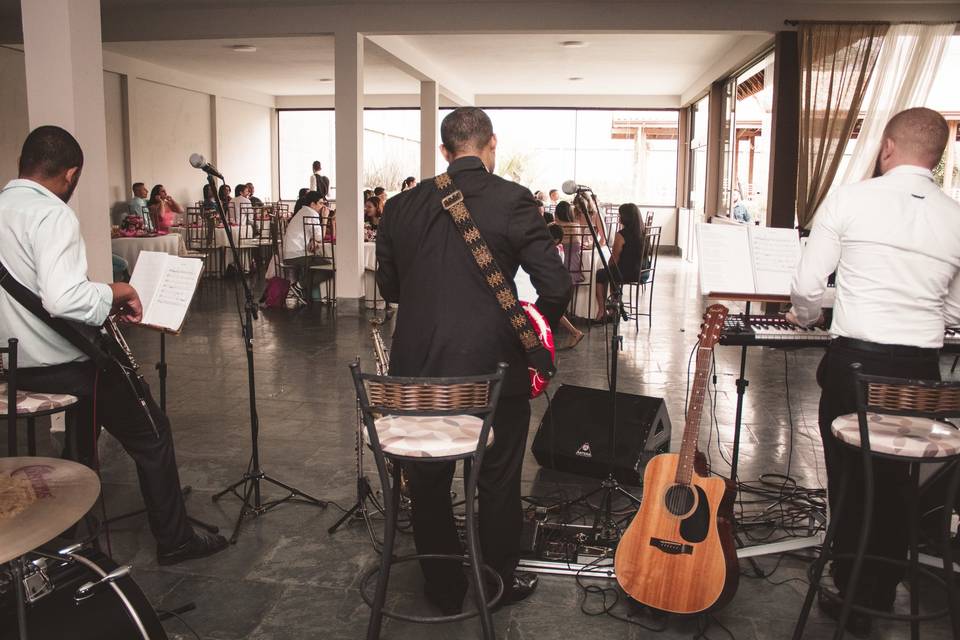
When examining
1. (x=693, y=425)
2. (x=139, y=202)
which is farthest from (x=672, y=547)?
(x=139, y=202)

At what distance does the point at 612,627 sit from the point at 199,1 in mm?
8213

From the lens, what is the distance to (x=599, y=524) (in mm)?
3352

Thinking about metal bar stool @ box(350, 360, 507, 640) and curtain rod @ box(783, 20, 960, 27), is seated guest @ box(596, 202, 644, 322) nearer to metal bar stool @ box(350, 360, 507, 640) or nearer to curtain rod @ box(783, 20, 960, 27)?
curtain rod @ box(783, 20, 960, 27)

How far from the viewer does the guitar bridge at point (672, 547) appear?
8.27 ft

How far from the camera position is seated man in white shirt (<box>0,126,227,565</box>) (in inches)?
99.5

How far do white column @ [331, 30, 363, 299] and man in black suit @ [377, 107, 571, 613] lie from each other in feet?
20.6

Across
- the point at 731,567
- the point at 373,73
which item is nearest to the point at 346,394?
the point at 731,567

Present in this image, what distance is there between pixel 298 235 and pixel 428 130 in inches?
149

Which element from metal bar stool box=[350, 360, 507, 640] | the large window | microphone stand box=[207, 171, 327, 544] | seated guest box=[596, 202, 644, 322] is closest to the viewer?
metal bar stool box=[350, 360, 507, 640]

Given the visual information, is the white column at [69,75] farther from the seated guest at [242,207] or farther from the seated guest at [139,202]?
the seated guest at [139,202]

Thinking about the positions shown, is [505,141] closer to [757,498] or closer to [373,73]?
[373,73]

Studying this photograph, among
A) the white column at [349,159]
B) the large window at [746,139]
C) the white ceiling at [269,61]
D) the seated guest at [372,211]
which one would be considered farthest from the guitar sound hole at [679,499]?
the white ceiling at [269,61]

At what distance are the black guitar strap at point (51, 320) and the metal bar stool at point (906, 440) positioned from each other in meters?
2.34

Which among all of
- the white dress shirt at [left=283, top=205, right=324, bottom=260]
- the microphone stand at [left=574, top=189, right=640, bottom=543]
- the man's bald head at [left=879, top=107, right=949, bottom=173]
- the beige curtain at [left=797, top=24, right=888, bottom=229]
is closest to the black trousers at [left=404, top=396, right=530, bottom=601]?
the microphone stand at [left=574, top=189, right=640, bottom=543]
